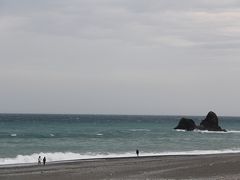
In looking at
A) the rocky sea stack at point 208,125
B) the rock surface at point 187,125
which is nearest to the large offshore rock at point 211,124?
the rocky sea stack at point 208,125

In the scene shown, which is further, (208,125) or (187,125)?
(187,125)

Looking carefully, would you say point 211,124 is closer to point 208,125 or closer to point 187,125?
point 208,125


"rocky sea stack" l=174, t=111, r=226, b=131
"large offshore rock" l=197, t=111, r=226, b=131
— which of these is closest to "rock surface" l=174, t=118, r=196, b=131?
"rocky sea stack" l=174, t=111, r=226, b=131

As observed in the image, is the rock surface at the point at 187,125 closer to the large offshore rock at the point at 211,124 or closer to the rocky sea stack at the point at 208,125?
the rocky sea stack at the point at 208,125

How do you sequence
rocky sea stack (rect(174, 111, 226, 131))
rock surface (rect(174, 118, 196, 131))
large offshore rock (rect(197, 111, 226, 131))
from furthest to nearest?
rock surface (rect(174, 118, 196, 131)) → rocky sea stack (rect(174, 111, 226, 131)) → large offshore rock (rect(197, 111, 226, 131))

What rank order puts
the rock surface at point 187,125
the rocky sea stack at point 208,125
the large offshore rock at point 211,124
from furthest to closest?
1. the rock surface at point 187,125
2. the rocky sea stack at point 208,125
3. the large offshore rock at point 211,124

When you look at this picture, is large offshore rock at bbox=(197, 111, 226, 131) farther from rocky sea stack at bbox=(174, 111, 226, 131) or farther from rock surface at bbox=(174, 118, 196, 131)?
rock surface at bbox=(174, 118, 196, 131)

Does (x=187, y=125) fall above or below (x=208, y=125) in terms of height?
above

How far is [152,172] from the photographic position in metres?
34.7

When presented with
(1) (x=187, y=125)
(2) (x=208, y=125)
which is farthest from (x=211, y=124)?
(1) (x=187, y=125)

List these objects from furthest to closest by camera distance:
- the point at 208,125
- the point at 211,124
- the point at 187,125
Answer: the point at 187,125 < the point at 208,125 < the point at 211,124

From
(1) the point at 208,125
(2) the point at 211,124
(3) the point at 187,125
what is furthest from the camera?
(3) the point at 187,125

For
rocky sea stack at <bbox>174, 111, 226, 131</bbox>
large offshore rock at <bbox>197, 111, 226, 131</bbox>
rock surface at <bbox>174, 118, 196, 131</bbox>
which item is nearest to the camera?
large offshore rock at <bbox>197, 111, 226, 131</bbox>

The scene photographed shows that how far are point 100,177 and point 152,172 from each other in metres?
4.01
